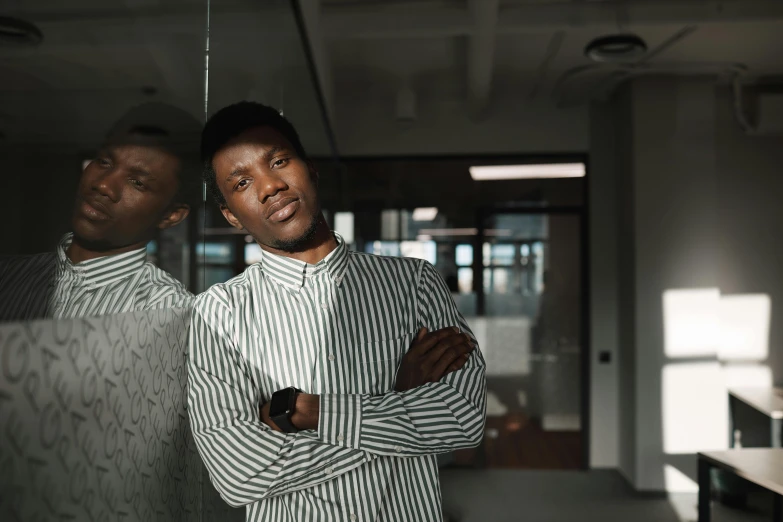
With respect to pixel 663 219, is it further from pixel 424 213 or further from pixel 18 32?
pixel 18 32

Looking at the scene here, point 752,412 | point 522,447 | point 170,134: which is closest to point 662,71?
point 752,412

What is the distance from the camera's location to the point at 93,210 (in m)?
0.63

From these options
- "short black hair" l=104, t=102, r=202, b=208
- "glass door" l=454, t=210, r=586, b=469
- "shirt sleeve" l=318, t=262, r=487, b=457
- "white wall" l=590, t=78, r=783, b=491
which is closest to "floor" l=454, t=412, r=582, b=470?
"glass door" l=454, t=210, r=586, b=469

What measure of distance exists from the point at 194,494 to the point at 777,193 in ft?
16.9

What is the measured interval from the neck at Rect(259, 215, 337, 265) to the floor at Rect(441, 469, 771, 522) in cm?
314

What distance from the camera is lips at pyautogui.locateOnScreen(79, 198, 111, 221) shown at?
0.61 m

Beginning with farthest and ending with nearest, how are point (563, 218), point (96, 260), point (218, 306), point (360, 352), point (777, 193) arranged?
point (563, 218) < point (777, 193) < point (360, 352) < point (218, 306) < point (96, 260)

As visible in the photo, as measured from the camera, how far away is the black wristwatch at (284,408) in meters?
1.12

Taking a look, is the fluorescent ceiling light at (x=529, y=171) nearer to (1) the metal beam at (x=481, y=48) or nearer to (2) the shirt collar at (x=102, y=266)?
(1) the metal beam at (x=481, y=48)

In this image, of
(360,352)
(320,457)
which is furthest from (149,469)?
(360,352)

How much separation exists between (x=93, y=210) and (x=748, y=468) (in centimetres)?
273

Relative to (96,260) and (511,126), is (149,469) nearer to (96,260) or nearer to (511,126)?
(96,260)

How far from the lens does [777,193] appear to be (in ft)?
15.9

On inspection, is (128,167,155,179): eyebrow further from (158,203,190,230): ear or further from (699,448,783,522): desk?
(699,448,783,522): desk
